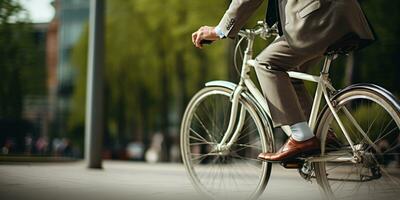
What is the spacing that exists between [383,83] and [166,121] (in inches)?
648

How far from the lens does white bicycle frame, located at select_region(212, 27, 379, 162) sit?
3621mm

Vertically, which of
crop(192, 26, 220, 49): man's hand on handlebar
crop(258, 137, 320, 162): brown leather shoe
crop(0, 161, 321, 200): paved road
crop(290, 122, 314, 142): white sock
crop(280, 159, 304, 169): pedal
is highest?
crop(192, 26, 220, 49): man's hand on handlebar

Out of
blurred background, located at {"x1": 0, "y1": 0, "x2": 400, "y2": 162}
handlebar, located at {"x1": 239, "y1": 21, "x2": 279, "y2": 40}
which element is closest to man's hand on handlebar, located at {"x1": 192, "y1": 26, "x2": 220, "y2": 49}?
handlebar, located at {"x1": 239, "y1": 21, "x2": 279, "y2": 40}

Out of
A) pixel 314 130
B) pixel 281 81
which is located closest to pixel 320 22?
pixel 281 81

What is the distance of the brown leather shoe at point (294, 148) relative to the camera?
146 inches

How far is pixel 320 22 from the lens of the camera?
356cm

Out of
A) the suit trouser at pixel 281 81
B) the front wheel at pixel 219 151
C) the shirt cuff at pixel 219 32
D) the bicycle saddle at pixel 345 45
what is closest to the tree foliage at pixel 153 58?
the front wheel at pixel 219 151

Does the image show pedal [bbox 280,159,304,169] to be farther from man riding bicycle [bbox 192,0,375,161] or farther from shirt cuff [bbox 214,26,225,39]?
shirt cuff [bbox 214,26,225,39]

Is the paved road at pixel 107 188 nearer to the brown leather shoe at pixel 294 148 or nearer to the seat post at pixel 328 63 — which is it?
the brown leather shoe at pixel 294 148

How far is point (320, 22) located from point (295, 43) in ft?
0.62

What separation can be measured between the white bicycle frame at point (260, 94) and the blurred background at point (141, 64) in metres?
2.92

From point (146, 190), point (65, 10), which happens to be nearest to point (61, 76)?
point (65, 10)

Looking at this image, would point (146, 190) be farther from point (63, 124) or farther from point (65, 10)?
point (65, 10)

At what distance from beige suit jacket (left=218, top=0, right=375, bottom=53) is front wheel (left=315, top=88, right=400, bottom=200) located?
33 cm
